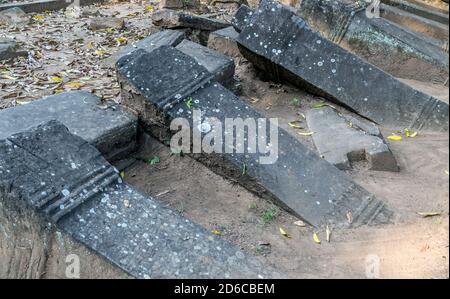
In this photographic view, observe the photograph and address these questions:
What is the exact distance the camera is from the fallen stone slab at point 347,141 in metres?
2.82

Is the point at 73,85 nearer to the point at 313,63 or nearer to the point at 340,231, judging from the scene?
the point at 313,63

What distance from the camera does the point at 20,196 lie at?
229 centimetres

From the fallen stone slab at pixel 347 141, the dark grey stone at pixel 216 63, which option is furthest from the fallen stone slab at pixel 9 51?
the fallen stone slab at pixel 347 141

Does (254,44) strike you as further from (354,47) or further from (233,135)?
(233,135)

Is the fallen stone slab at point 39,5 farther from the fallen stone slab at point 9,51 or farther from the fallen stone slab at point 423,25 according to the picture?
the fallen stone slab at point 423,25

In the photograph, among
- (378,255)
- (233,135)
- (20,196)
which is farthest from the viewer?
(233,135)

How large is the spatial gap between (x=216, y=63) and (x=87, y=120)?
1387 millimetres

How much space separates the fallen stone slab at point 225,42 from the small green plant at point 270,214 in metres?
2.31

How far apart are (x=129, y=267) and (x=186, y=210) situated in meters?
0.74

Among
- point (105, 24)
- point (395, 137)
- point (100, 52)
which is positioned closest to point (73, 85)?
point (100, 52)

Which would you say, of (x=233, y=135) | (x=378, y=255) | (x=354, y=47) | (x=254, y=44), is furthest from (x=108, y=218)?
(x=354, y=47)

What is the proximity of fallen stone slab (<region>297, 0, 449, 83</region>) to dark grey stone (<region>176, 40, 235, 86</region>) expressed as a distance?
0.79m
